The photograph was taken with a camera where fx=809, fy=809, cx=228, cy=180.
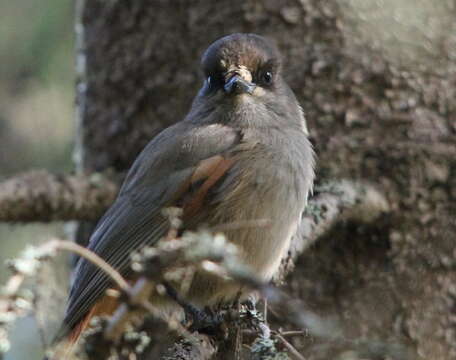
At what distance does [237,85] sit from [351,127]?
28.8 inches

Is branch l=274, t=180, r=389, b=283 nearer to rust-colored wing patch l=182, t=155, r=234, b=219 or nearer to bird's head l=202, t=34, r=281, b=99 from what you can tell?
rust-colored wing patch l=182, t=155, r=234, b=219

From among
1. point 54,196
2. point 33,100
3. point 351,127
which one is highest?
point 54,196

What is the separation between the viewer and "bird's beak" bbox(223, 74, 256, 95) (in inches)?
182

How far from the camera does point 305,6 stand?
4.98 metres

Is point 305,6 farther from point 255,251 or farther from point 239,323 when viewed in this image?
point 239,323

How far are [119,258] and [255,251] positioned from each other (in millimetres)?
707

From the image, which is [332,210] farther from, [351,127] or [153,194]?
[153,194]

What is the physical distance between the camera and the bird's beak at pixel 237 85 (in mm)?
4617

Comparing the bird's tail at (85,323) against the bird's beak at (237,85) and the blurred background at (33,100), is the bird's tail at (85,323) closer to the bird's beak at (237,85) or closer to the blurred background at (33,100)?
the bird's beak at (237,85)

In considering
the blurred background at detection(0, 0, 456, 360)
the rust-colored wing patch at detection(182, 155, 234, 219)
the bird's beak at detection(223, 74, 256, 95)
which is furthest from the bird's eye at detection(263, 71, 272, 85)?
the blurred background at detection(0, 0, 456, 360)

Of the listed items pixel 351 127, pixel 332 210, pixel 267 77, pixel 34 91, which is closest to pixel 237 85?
pixel 267 77

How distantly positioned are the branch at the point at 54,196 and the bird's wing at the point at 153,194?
19 centimetres

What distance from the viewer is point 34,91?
698 cm

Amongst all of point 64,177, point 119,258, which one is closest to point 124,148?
point 64,177
